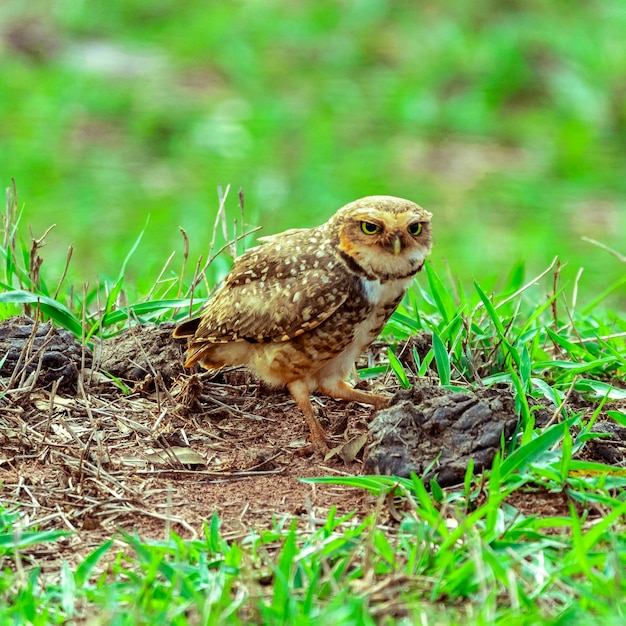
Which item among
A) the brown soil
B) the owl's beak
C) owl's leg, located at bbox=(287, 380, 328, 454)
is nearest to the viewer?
the brown soil

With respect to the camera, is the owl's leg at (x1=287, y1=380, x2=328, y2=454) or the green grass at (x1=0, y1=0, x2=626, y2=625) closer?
the green grass at (x1=0, y1=0, x2=626, y2=625)

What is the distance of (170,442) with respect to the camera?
13.3 feet

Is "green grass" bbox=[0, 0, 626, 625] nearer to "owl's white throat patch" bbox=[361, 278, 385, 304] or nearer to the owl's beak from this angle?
"owl's white throat patch" bbox=[361, 278, 385, 304]

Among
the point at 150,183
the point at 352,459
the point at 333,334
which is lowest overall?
the point at 150,183

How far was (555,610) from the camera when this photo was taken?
2926mm

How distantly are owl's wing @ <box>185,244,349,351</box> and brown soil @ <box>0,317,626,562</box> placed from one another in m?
0.25

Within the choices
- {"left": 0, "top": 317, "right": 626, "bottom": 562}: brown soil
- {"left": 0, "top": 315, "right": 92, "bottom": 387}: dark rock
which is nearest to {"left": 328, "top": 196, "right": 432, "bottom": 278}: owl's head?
{"left": 0, "top": 317, "right": 626, "bottom": 562}: brown soil

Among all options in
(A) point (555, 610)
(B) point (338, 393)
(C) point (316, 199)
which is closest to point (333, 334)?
(B) point (338, 393)

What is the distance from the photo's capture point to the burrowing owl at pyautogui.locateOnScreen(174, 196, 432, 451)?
13.2ft

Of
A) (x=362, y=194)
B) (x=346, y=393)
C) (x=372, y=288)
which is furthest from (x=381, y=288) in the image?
(x=362, y=194)

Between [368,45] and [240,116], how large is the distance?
1707 millimetres

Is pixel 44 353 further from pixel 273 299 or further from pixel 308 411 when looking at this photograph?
pixel 308 411

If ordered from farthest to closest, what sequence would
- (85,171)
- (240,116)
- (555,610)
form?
1. (240,116)
2. (85,171)
3. (555,610)

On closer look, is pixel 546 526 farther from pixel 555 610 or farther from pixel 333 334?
pixel 333 334
